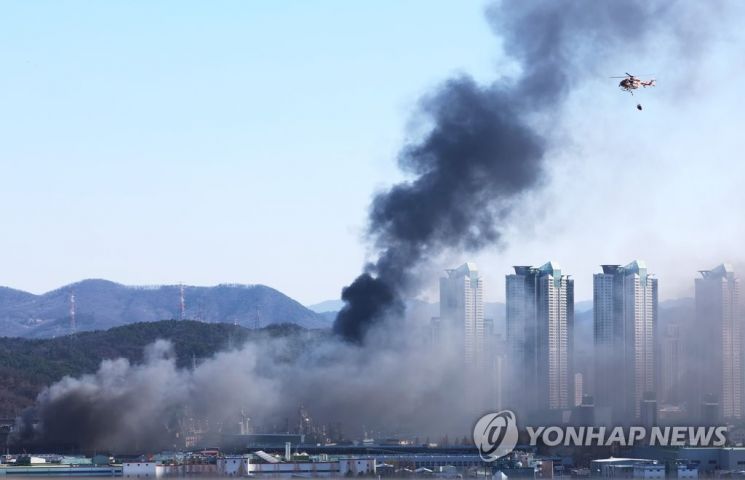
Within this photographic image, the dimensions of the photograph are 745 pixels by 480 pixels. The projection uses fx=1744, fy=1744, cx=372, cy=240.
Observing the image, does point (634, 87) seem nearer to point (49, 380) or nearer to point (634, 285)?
point (634, 285)

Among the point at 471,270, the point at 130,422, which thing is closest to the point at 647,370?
the point at 471,270

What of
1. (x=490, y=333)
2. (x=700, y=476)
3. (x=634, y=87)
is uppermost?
(x=634, y=87)

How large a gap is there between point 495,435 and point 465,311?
30328 mm

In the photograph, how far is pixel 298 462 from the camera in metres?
73.9

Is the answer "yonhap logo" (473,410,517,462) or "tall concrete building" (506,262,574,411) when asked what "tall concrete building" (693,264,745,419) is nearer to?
"tall concrete building" (506,262,574,411)

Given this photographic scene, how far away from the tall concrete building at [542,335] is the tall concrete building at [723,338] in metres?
9.81

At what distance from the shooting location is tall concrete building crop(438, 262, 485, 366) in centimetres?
10225

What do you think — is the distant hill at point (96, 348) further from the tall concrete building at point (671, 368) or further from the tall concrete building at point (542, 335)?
the tall concrete building at point (671, 368)

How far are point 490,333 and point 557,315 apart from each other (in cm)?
501

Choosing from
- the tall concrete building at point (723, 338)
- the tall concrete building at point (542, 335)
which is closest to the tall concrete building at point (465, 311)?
the tall concrete building at point (542, 335)

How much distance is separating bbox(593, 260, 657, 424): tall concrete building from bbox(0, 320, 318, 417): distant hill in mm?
17832

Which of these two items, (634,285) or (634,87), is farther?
(634,285)
